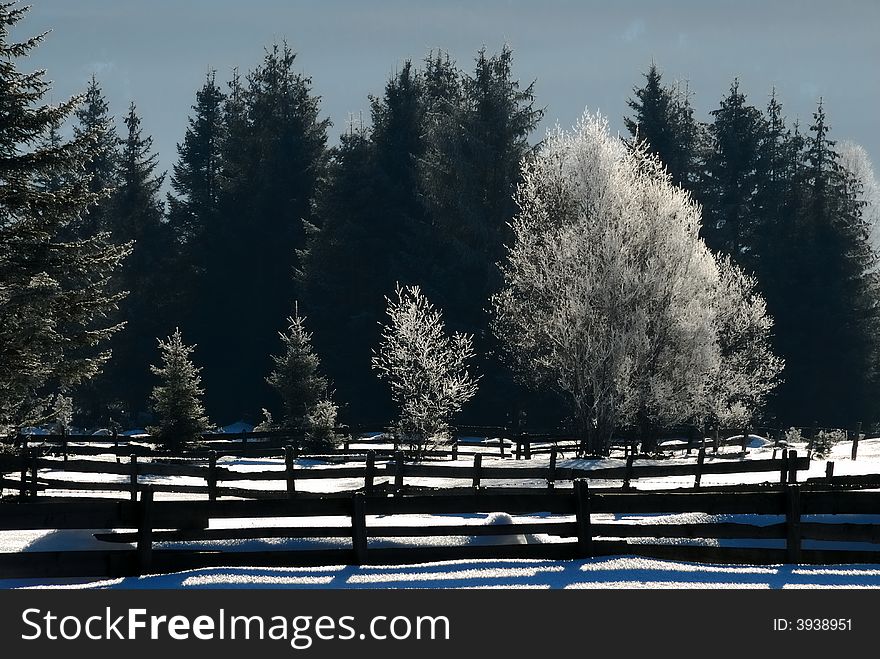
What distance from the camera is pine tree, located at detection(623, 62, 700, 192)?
73.9 metres

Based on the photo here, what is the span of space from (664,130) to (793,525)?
209ft

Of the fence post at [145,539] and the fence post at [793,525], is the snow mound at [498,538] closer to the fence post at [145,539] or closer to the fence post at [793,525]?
the fence post at [793,525]

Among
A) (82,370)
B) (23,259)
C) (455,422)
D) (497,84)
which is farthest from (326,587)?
(497,84)

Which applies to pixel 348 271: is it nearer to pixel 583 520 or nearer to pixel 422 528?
pixel 422 528

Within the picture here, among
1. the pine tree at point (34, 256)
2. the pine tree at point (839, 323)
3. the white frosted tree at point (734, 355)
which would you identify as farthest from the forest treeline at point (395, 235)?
the pine tree at point (34, 256)

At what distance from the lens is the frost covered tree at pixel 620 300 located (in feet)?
137

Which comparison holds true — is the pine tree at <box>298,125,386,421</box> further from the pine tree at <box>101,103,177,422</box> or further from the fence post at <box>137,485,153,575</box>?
the fence post at <box>137,485,153,575</box>

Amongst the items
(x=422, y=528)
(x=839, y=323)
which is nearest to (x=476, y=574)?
(x=422, y=528)

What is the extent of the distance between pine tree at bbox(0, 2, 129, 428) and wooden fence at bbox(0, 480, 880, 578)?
397 inches
